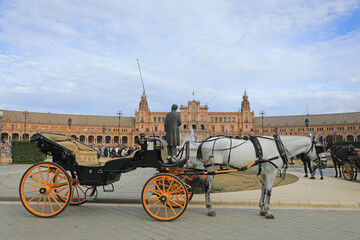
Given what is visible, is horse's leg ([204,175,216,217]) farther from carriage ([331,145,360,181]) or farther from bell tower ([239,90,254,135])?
bell tower ([239,90,254,135])

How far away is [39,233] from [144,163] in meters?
2.27

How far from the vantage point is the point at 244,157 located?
5738 millimetres

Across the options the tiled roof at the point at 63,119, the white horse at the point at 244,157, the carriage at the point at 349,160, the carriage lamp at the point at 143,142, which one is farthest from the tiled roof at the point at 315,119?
the carriage lamp at the point at 143,142

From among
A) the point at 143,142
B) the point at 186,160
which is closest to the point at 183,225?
the point at 186,160

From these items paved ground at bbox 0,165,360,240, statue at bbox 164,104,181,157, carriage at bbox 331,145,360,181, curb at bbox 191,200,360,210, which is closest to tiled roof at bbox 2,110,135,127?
carriage at bbox 331,145,360,181

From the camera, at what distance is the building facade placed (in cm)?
8825

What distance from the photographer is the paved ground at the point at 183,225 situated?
14.2 ft

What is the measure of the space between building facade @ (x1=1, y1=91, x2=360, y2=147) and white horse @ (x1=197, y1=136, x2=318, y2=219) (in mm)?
80989

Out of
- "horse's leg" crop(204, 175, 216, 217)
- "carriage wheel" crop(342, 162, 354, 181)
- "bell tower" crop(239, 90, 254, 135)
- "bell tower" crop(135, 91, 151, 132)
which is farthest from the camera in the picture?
"bell tower" crop(135, 91, 151, 132)

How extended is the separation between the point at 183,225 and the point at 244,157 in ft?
6.59

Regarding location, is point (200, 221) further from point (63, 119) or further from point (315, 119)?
point (315, 119)

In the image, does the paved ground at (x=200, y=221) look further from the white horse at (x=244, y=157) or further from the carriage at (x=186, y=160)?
the white horse at (x=244, y=157)

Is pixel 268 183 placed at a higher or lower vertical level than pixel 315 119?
lower

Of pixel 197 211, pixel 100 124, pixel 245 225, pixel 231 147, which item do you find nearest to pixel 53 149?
pixel 197 211
